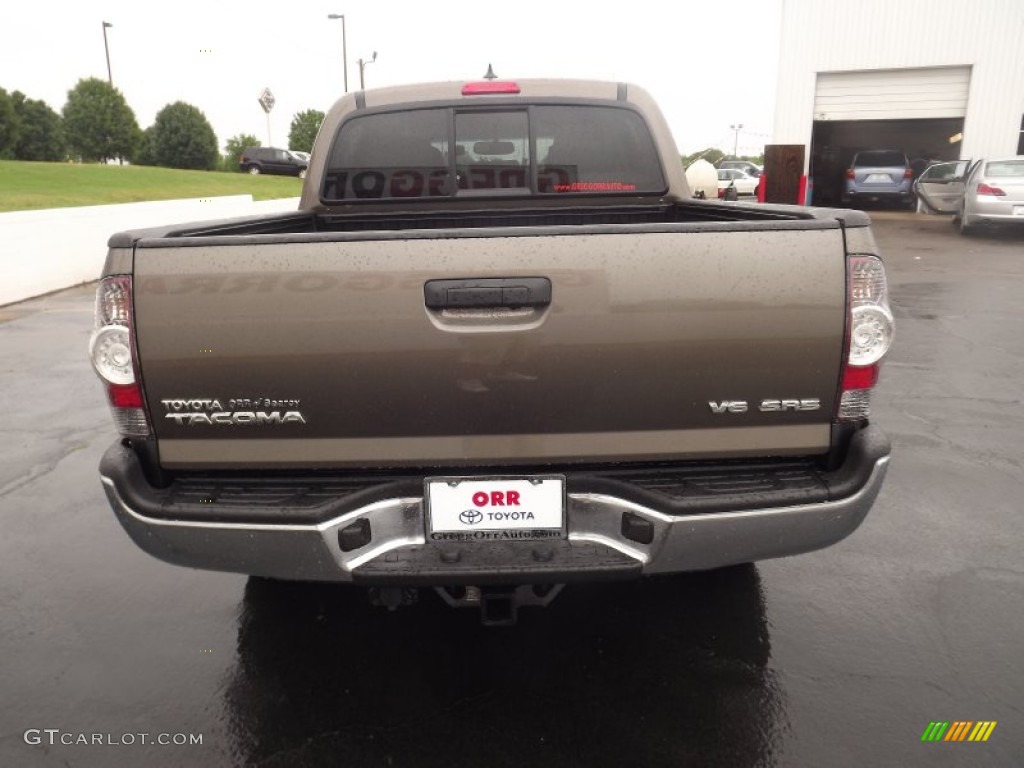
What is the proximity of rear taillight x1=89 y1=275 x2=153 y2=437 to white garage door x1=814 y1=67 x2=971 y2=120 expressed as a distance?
2336cm

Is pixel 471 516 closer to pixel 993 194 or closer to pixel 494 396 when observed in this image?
pixel 494 396

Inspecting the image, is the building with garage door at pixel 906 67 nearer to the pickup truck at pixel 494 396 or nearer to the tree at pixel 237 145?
the pickup truck at pixel 494 396

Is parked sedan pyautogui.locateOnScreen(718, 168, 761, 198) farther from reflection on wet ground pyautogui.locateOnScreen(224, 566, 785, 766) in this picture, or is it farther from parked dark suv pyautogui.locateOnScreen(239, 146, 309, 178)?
reflection on wet ground pyautogui.locateOnScreen(224, 566, 785, 766)

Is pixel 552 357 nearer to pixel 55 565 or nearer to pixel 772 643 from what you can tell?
pixel 772 643

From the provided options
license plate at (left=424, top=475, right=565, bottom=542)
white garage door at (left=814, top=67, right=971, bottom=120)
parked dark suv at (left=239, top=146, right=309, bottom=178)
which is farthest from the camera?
parked dark suv at (left=239, top=146, right=309, bottom=178)

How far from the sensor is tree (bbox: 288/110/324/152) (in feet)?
182

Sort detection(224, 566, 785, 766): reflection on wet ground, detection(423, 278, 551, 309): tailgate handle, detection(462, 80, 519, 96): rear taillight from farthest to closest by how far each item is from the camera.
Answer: detection(462, 80, 519, 96): rear taillight, detection(224, 566, 785, 766): reflection on wet ground, detection(423, 278, 551, 309): tailgate handle

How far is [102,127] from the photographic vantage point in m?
45.7

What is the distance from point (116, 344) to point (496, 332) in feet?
3.37

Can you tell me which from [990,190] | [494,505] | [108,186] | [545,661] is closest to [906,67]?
[990,190]

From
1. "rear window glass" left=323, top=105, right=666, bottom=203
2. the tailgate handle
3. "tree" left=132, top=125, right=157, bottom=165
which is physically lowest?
the tailgate handle

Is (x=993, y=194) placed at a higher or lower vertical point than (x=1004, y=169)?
lower

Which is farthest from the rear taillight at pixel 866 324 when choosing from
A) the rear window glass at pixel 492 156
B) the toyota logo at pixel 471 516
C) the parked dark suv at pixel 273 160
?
the parked dark suv at pixel 273 160

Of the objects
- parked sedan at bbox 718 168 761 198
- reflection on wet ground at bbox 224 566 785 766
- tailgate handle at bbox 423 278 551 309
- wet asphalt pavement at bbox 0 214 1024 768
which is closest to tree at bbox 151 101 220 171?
parked sedan at bbox 718 168 761 198
